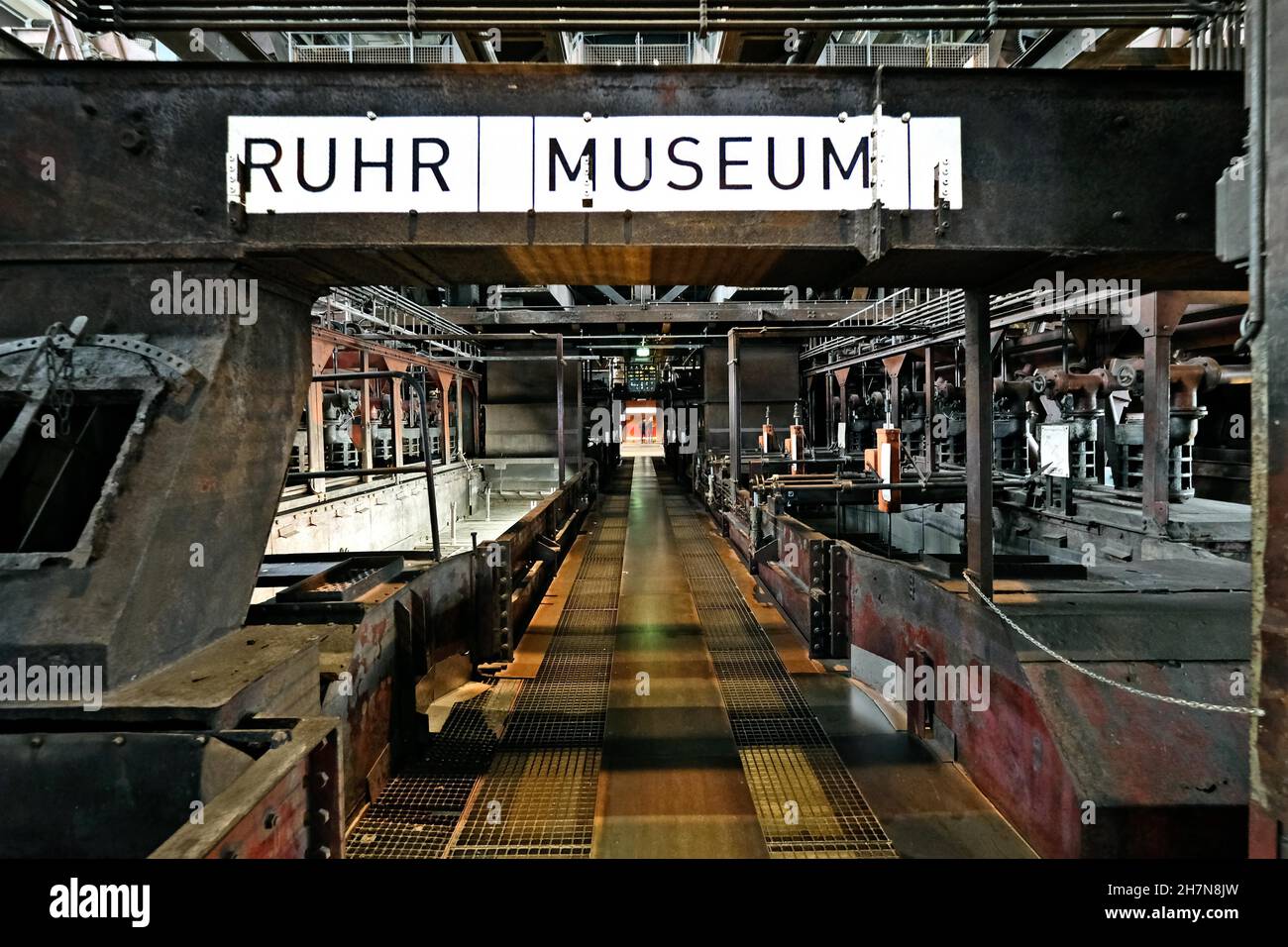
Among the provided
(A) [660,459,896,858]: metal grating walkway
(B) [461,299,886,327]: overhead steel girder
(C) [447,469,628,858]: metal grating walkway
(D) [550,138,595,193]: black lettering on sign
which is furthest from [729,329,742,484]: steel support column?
(D) [550,138,595,193]: black lettering on sign

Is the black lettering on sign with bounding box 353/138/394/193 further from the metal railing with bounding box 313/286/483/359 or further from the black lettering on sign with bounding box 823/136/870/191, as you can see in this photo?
the metal railing with bounding box 313/286/483/359

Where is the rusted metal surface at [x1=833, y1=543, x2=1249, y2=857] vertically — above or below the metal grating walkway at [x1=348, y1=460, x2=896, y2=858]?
above

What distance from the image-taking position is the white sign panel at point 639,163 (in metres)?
2.62

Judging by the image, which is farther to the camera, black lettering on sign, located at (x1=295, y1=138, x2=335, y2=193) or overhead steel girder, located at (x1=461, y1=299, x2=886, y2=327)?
overhead steel girder, located at (x1=461, y1=299, x2=886, y2=327)

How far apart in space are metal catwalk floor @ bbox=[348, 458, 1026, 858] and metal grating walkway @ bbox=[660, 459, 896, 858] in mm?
10

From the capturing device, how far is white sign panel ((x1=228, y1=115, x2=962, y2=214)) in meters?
2.62

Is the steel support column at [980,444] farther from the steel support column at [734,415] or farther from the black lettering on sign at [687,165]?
the steel support column at [734,415]

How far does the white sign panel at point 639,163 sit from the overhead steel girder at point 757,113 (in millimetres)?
56

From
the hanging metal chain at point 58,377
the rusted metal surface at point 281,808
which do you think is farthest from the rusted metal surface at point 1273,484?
the hanging metal chain at point 58,377

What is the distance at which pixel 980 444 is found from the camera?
12.0ft

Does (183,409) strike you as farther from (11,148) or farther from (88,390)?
(11,148)

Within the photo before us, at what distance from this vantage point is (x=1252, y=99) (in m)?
1.94

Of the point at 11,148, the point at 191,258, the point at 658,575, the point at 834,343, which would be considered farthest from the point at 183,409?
the point at 834,343
